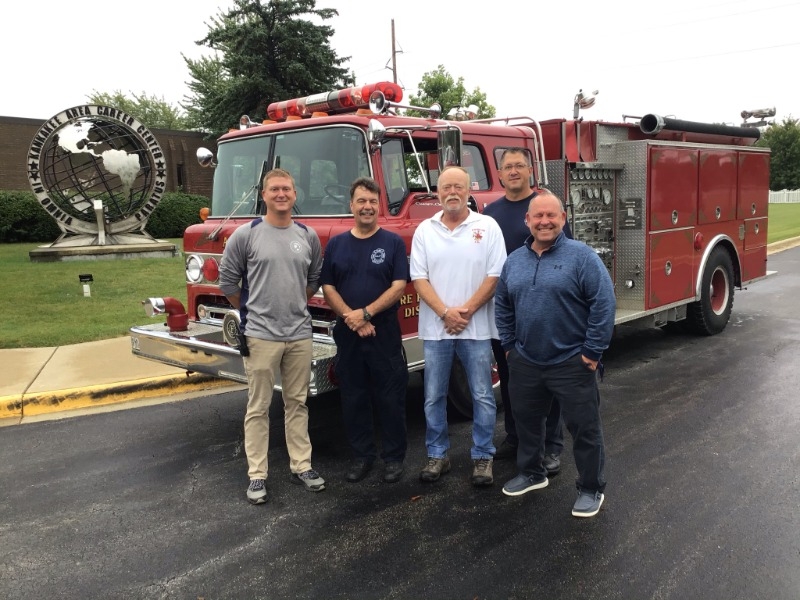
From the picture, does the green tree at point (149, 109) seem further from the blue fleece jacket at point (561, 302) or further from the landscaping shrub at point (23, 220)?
the blue fleece jacket at point (561, 302)

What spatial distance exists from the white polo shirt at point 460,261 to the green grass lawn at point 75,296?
545cm

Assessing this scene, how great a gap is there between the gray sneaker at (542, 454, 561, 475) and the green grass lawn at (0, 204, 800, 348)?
5826 mm

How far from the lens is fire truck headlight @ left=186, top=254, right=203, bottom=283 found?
5.31m

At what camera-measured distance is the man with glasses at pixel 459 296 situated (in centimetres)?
405

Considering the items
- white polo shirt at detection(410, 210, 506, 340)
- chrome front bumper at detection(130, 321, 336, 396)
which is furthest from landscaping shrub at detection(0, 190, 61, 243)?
white polo shirt at detection(410, 210, 506, 340)

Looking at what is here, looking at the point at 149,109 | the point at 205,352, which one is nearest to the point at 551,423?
the point at 205,352

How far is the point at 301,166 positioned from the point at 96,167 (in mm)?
14571

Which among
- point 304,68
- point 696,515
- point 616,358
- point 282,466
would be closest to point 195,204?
point 304,68

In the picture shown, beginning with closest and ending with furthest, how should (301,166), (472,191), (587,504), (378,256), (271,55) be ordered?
(587,504) → (378,256) → (301,166) → (472,191) → (271,55)

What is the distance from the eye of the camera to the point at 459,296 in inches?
161

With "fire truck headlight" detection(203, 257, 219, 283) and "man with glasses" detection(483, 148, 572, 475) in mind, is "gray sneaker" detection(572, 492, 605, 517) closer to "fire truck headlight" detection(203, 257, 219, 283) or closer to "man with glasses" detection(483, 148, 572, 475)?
"man with glasses" detection(483, 148, 572, 475)

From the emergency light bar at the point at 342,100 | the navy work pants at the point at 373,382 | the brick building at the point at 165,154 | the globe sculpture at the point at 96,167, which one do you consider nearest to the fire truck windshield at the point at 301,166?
the emergency light bar at the point at 342,100

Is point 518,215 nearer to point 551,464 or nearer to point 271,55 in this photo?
point 551,464

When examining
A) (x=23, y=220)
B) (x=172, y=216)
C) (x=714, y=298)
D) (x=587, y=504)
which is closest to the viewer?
(x=587, y=504)
